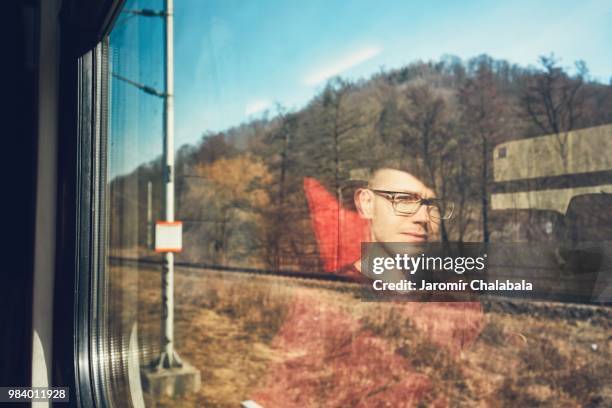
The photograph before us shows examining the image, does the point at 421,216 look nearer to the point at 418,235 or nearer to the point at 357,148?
the point at 418,235

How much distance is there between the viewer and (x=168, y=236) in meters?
2.23

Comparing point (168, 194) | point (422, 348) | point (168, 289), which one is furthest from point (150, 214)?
point (422, 348)

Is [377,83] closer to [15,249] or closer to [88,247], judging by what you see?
[88,247]

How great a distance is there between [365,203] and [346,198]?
0.20 m

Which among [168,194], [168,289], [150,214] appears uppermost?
[168,194]

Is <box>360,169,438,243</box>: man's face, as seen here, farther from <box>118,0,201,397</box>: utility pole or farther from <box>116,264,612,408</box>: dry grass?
<box>118,0,201,397</box>: utility pole

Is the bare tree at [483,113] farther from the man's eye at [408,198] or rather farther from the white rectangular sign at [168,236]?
the white rectangular sign at [168,236]

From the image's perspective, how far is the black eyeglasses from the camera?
0.74 metres

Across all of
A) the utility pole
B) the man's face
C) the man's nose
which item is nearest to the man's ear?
the man's face

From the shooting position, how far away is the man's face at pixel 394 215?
0.73 metres

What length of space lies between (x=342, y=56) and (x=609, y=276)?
89cm

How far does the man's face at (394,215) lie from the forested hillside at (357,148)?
0.02 metres

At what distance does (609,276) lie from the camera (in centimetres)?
53

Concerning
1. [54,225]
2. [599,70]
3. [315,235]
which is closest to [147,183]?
[54,225]
